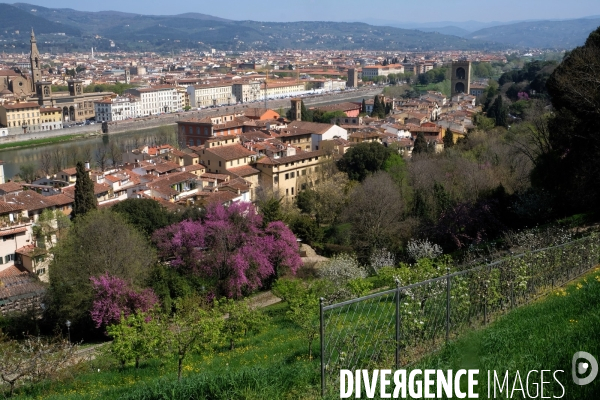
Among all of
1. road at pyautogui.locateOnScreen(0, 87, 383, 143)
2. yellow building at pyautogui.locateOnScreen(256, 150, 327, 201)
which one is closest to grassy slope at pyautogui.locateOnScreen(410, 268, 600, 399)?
yellow building at pyautogui.locateOnScreen(256, 150, 327, 201)

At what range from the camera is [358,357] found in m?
3.25

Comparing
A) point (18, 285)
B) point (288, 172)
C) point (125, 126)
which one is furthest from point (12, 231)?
point (125, 126)

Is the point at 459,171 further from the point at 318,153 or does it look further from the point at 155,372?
the point at 155,372

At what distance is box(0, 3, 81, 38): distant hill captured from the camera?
16250 cm

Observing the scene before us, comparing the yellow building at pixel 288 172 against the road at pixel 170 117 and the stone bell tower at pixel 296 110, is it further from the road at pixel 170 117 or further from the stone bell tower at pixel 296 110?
the road at pixel 170 117

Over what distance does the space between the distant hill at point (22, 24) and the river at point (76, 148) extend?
14012 cm

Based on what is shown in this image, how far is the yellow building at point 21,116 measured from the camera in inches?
1423

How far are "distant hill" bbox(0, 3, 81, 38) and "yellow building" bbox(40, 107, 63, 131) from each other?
446 feet

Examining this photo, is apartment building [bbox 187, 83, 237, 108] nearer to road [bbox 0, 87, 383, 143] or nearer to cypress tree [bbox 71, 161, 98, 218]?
road [bbox 0, 87, 383, 143]

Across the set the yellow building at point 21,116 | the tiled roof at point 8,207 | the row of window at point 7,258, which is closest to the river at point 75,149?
the yellow building at point 21,116

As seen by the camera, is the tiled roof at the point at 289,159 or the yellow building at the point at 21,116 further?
the yellow building at the point at 21,116

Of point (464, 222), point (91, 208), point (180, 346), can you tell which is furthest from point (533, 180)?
point (91, 208)

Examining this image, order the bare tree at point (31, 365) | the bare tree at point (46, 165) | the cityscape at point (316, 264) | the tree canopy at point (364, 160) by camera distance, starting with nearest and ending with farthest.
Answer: the cityscape at point (316, 264)
the bare tree at point (31, 365)
the tree canopy at point (364, 160)
the bare tree at point (46, 165)

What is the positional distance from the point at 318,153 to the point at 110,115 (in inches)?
988
